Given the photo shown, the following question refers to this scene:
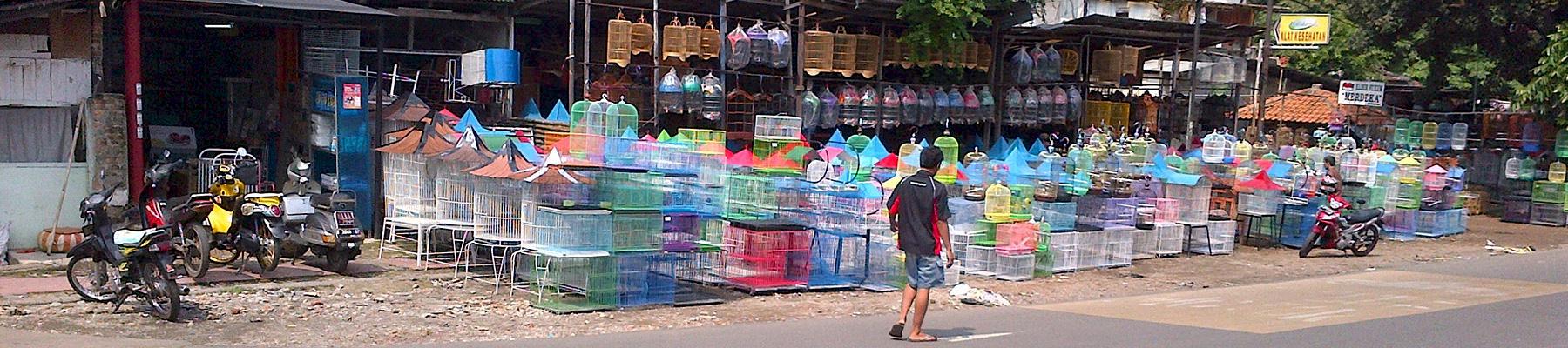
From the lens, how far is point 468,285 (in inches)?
432

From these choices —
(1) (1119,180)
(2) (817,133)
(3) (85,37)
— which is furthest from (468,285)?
(2) (817,133)

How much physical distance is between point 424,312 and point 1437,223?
51.0 feet

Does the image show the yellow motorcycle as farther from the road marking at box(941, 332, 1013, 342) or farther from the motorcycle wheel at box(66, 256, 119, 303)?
the road marking at box(941, 332, 1013, 342)

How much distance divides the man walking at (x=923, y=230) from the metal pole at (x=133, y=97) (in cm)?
795

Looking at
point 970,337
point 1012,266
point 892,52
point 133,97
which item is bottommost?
point 970,337

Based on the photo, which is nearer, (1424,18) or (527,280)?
(527,280)

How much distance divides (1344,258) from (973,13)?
19.7 feet

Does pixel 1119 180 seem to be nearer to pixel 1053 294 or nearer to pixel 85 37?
pixel 1053 294

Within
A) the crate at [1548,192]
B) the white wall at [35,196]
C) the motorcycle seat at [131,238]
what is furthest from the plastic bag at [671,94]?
the crate at [1548,192]

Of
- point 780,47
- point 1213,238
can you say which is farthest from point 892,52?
point 1213,238

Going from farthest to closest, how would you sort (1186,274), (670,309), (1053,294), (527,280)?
(1186,274)
(1053,294)
(527,280)
(670,309)

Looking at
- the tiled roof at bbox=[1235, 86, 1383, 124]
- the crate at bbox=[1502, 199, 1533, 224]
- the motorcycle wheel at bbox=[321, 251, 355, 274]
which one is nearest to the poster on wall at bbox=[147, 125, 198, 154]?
the motorcycle wheel at bbox=[321, 251, 355, 274]

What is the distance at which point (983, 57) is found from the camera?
20.0 m

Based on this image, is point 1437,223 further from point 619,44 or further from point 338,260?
point 338,260
